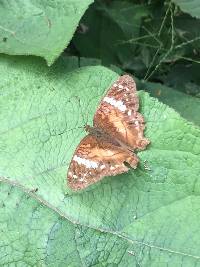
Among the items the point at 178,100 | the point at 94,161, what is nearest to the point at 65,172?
the point at 94,161

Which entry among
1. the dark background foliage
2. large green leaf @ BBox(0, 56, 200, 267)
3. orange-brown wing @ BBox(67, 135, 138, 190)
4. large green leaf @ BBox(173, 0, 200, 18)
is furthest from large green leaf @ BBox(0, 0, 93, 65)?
the dark background foliage

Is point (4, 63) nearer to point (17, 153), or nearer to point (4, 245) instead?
point (17, 153)

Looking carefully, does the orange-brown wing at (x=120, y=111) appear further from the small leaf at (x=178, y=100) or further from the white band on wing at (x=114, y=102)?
the small leaf at (x=178, y=100)

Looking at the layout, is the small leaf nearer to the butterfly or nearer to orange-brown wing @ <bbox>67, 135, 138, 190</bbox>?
the butterfly

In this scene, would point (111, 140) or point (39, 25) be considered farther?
point (39, 25)

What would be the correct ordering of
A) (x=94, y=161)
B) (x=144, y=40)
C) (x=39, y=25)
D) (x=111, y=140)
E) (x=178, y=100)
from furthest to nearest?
(x=144, y=40), (x=178, y=100), (x=39, y=25), (x=111, y=140), (x=94, y=161)

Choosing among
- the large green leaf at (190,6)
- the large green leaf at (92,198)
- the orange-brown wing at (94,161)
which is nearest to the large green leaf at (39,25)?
the large green leaf at (92,198)

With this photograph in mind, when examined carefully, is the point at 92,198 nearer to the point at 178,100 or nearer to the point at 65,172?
the point at 65,172
